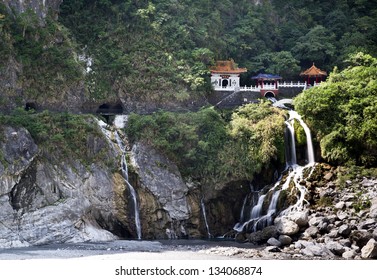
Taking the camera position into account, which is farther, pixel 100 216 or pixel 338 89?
pixel 338 89

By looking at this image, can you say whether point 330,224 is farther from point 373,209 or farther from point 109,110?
point 109,110

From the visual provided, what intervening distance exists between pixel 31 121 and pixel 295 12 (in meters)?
27.8

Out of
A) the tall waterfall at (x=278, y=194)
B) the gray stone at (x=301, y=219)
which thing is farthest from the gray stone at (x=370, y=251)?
the tall waterfall at (x=278, y=194)

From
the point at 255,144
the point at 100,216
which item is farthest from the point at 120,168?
the point at 255,144

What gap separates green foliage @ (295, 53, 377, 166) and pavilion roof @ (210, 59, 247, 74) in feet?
24.1

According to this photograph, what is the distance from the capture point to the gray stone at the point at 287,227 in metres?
30.6

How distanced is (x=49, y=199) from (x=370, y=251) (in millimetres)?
15937

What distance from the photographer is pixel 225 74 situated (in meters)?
44.7

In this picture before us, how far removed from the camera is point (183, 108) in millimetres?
41438

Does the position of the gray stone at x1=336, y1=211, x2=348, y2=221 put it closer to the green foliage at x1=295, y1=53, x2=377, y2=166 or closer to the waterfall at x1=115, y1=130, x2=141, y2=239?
the green foliage at x1=295, y1=53, x2=377, y2=166

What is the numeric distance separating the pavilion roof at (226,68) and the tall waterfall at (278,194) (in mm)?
→ 7915

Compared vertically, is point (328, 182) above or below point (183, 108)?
below

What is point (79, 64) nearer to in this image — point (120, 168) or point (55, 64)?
point (55, 64)

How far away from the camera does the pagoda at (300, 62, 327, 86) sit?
45594 millimetres
